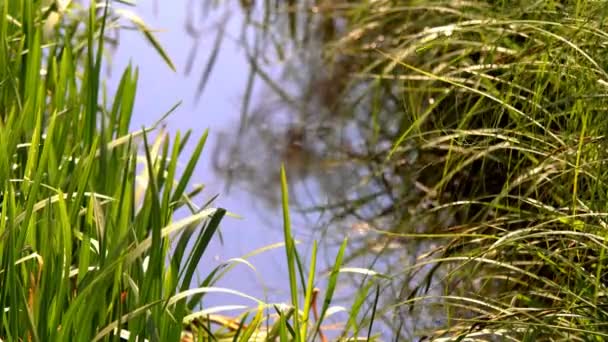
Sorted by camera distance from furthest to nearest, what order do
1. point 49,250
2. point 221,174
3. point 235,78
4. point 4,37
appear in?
point 235,78 < point 221,174 < point 4,37 < point 49,250

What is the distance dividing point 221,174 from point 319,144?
1.00 feet

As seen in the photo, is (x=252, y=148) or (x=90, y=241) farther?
(x=252, y=148)

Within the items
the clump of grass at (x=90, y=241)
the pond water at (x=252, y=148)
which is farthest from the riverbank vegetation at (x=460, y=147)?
the clump of grass at (x=90, y=241)

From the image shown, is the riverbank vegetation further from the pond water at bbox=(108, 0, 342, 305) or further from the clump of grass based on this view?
the clump of grass

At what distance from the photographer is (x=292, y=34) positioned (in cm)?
398

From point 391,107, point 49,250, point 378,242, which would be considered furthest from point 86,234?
point 391,107

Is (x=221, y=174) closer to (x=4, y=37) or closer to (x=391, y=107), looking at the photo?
(x=391, y=107)

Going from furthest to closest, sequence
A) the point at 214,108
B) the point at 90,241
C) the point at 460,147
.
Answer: the point at 214,108 < the point at 460,147 < the point at 90,241

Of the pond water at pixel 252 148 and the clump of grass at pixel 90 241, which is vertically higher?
the clump of grass at pixel 90 241

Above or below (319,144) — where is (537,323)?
above

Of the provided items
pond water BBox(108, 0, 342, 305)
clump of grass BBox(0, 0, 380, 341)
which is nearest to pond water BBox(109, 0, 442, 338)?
pond water BBox(108, 0, 342, 305)

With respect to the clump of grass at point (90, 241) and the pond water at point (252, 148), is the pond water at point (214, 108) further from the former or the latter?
the clump of grass at point (90, 241)

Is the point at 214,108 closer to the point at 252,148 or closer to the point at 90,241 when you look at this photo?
the point at 252,148

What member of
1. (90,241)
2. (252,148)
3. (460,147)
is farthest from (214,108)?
(90,241)
